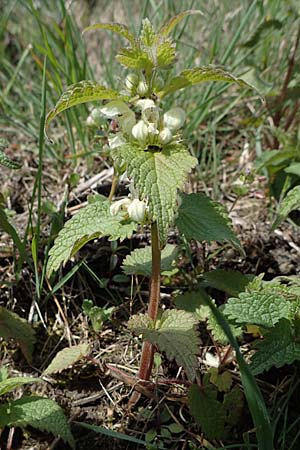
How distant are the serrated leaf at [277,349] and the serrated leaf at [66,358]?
1.55ft

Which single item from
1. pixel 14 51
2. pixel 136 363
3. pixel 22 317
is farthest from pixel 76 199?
pixel 14 51

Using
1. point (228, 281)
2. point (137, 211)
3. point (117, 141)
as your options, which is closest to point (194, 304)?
point (228, 281)

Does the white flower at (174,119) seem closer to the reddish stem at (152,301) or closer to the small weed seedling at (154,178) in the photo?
the small weed seedling at (154,178)

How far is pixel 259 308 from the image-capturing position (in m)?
1.30

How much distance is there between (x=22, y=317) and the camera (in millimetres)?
1780

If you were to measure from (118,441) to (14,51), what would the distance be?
2344 millimetres

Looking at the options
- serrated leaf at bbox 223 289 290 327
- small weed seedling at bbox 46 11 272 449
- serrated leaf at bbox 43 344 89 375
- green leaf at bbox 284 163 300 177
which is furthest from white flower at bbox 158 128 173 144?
green leaf at bbox 284 163 300 177

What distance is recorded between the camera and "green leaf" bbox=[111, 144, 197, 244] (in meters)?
1.12

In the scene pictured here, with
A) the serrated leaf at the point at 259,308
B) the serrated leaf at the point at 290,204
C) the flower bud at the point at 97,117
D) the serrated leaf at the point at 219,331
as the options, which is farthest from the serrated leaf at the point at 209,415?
the flower bud at the point at 97,117

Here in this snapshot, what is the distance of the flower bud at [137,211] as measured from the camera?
1.24 meters

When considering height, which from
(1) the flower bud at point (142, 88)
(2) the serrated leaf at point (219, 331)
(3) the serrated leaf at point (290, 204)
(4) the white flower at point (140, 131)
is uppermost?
(1) the flower bud at point (142, 88)

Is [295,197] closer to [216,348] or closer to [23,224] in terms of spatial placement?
[216,348]

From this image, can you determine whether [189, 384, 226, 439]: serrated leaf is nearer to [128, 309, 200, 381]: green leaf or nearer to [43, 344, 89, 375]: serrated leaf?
[128, 309, 200, 381]: green leaf

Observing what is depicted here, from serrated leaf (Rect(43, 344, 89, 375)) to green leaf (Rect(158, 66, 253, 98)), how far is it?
704 mm
